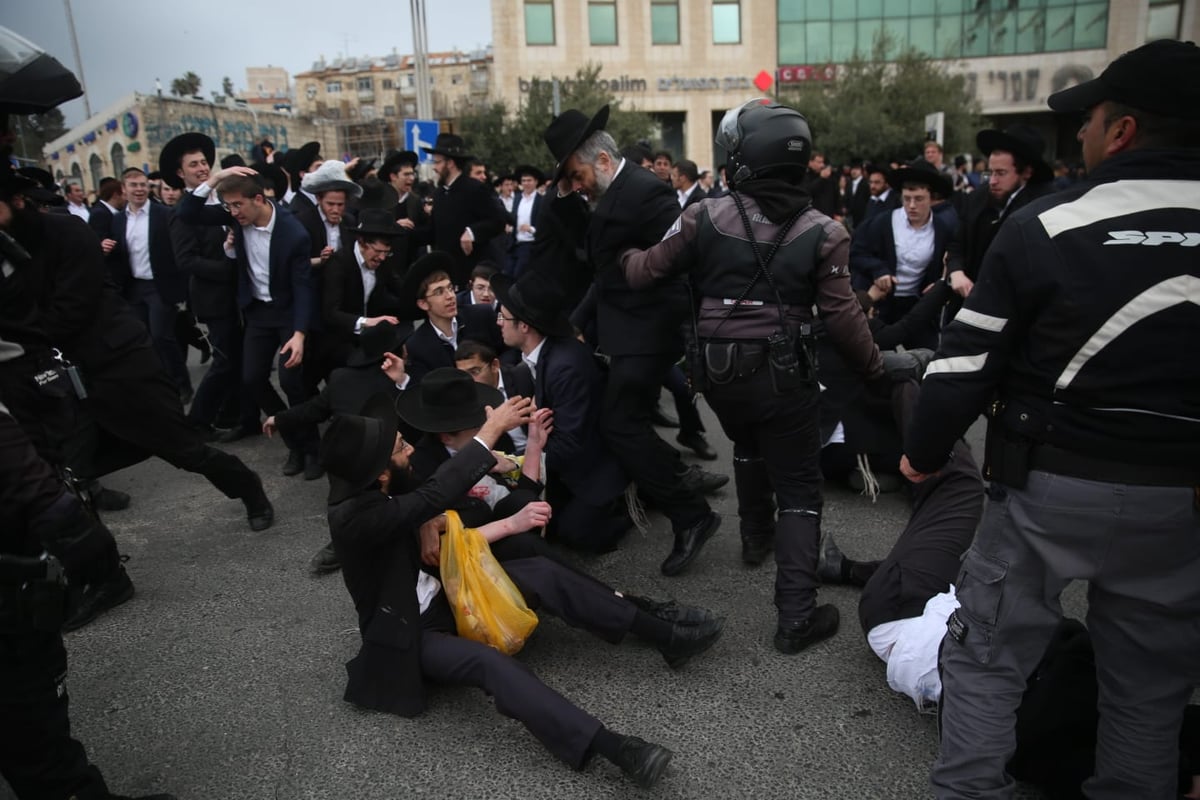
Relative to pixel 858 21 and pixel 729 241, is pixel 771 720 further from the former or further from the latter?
pixel 858 21

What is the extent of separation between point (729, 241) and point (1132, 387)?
62.5 inches

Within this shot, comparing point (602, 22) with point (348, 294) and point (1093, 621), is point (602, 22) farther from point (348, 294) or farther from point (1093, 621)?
point (1093, 621)

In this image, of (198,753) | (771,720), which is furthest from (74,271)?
(771,720)

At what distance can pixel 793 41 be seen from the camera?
129 ft

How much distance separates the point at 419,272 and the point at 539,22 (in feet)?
124

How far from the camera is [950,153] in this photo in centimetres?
3167

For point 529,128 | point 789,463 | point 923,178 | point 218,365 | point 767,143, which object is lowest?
point 218,365

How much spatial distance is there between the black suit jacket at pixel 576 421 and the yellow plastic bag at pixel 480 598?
3.36ft

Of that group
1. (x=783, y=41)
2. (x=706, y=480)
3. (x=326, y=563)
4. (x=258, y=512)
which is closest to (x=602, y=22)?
(x=783, y=41)

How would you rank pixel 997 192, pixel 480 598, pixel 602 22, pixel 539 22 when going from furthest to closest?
pixel 602 22
pixel 539 22
pixel 997 192
pixel 480 598

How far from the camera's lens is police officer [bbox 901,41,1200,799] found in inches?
71.2

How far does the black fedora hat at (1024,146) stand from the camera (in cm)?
475

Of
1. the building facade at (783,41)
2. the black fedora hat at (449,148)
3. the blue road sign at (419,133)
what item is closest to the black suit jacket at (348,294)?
the black fedora hat at (449,148)

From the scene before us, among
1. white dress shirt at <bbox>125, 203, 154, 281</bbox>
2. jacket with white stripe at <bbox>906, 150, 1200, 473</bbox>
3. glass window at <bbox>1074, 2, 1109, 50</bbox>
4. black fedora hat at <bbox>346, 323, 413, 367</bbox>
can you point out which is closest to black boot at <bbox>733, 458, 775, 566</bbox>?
jacket with white stripe at <bbox>906, 150, 1200, 473</bbox>
